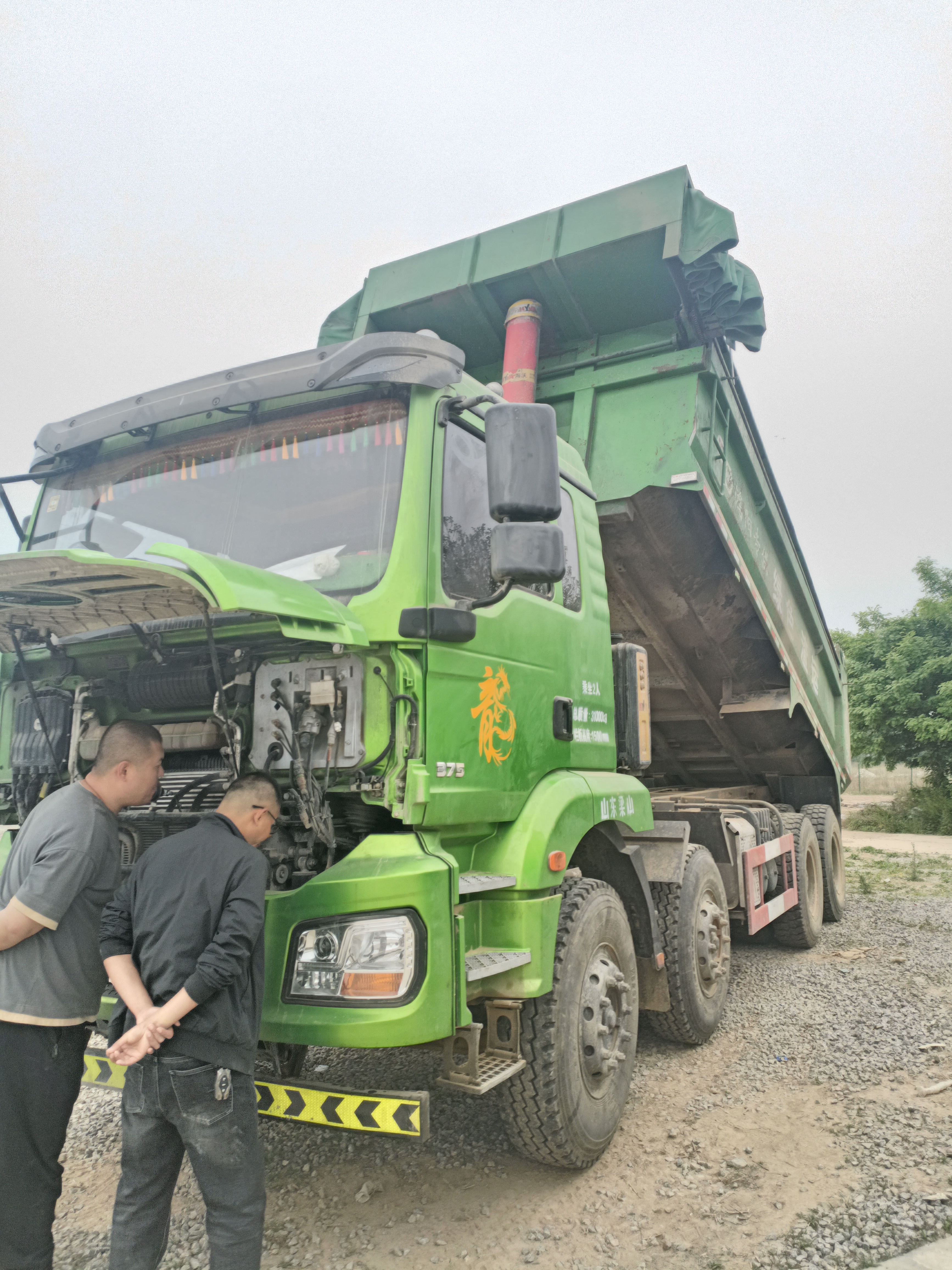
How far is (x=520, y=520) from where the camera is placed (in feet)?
8.77

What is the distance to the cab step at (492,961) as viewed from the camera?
8.50ft

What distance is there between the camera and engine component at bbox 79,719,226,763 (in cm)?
277

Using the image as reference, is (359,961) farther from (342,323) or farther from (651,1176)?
(342,323)

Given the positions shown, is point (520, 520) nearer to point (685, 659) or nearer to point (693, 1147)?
point (693, 1147)

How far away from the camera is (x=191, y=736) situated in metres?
2.81

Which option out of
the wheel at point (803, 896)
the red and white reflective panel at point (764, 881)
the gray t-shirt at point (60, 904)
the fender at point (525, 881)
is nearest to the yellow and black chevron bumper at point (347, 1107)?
the gray t-shirt at point (60, 904)

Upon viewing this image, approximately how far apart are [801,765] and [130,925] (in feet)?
20.3

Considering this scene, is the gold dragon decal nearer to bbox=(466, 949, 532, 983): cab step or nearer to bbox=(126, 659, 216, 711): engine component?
bbox=(466, 949, 532, 983): cab step

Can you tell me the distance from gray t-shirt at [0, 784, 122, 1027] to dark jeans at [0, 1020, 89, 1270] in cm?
7

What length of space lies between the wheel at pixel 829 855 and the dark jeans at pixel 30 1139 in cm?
603

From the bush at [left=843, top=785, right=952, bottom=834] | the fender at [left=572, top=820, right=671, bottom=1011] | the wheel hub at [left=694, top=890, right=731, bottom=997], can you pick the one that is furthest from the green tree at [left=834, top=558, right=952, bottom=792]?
the fender at [left=572, top=820, right=671, bottom=1011]

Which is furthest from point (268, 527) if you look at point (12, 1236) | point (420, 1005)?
point (12, 1236)

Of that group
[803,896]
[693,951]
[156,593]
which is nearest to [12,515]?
[156,593]

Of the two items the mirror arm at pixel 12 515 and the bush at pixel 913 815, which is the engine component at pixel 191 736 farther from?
the bush at pixel 913 815
